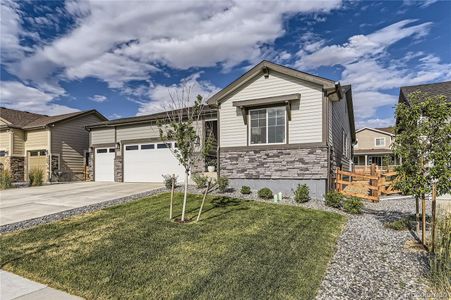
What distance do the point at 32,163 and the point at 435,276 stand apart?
2404cm

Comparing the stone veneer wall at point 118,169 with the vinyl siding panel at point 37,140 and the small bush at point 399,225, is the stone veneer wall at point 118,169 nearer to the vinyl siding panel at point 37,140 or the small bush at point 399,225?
the vinyl siding panel at point 37,140

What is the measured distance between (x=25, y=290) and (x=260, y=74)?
10.7 meters

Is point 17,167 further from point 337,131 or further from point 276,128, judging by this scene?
point 337,131

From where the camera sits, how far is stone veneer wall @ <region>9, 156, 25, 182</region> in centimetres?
1969

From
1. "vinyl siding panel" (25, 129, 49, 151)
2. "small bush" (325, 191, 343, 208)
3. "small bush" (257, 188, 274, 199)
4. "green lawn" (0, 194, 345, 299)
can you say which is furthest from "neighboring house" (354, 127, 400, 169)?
"vinyl siding panel" (25, 129, 49, 151)

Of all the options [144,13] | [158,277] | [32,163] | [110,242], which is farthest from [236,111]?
[32,163]

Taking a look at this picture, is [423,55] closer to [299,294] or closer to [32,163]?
[299,294]

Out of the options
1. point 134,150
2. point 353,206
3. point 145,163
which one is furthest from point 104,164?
point 353,206

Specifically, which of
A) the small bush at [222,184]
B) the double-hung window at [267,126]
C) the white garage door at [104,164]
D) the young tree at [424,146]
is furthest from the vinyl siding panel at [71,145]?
the young tree at [424,146]

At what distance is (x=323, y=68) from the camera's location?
17281mm

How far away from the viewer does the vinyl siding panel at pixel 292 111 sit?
10.6 metres

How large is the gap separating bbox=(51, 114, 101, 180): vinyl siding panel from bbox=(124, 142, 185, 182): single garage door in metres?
6.34

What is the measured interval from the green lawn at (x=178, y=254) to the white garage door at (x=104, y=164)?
1077 cm

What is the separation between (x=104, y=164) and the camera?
1794 cm
